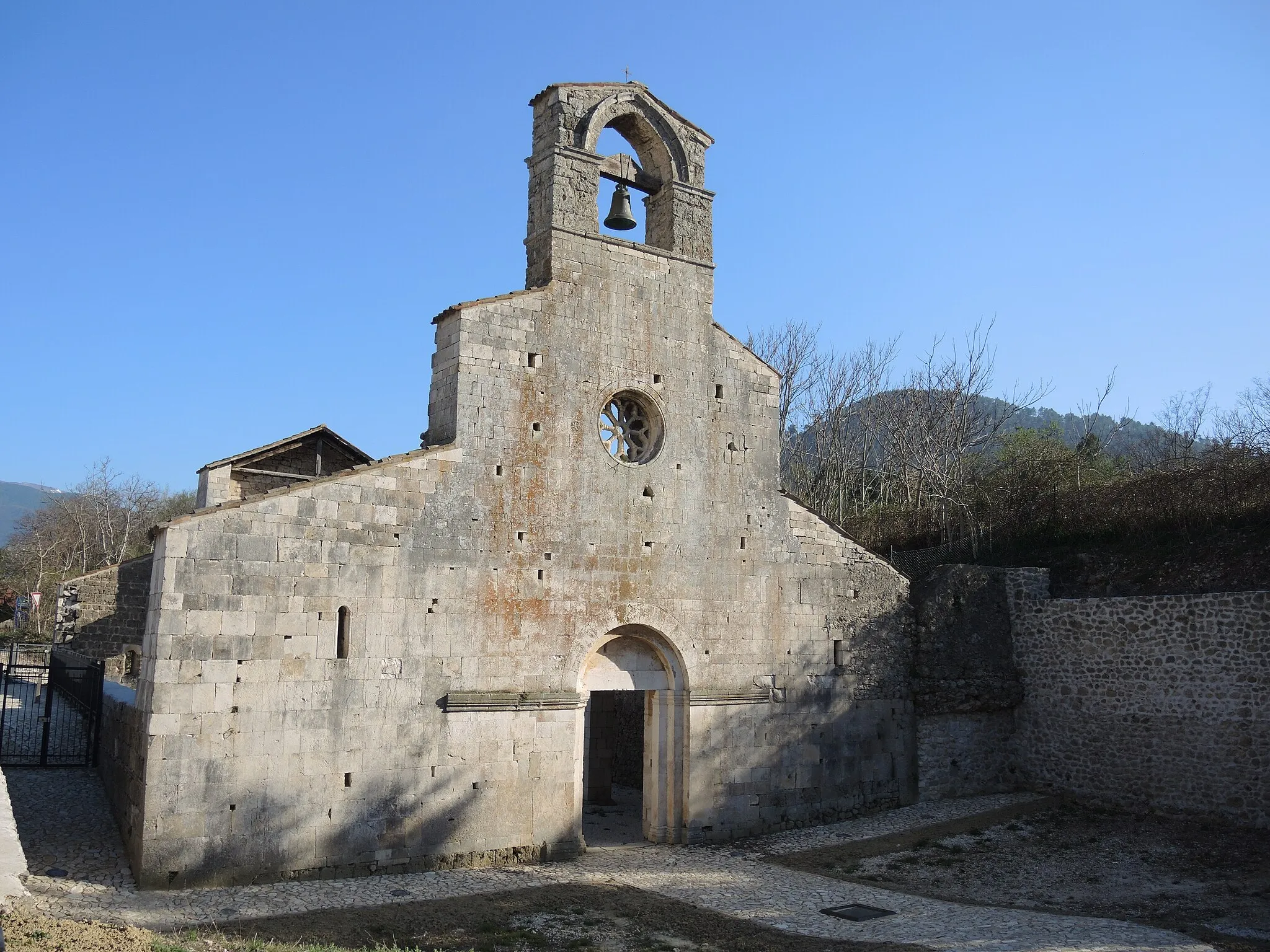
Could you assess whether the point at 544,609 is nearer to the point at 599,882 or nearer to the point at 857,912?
the point at 599,882

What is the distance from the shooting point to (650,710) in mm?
13562

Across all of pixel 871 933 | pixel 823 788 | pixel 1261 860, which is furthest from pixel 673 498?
pixel 1261 860

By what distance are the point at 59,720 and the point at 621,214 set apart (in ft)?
40.5

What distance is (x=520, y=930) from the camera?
29.6 ft

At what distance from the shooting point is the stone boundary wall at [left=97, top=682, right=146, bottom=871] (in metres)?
9.73

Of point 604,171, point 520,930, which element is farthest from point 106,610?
point 520,930

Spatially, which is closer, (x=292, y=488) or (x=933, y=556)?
(x=292, y=488)

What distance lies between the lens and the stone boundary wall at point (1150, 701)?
43.2 feet

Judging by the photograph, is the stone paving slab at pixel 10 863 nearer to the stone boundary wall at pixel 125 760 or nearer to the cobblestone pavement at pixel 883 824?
the stone boundary wall at pixel 125 760

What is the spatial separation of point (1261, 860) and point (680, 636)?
7633mm


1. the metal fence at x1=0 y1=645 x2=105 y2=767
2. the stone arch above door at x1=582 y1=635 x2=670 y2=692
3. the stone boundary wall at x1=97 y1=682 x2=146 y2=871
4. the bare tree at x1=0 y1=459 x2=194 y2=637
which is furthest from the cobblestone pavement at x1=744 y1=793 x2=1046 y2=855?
the bare tree at x1=0 y1=459 x2=194 y2=637

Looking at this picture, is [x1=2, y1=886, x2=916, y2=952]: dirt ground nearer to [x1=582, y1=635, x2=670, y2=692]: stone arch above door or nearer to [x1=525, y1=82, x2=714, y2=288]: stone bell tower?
[x1=582, y1=635, x2=670, y2=692]: stone arch above door

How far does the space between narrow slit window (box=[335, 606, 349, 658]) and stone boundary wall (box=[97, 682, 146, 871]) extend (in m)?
2.07

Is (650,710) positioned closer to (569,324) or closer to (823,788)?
(823,788)
